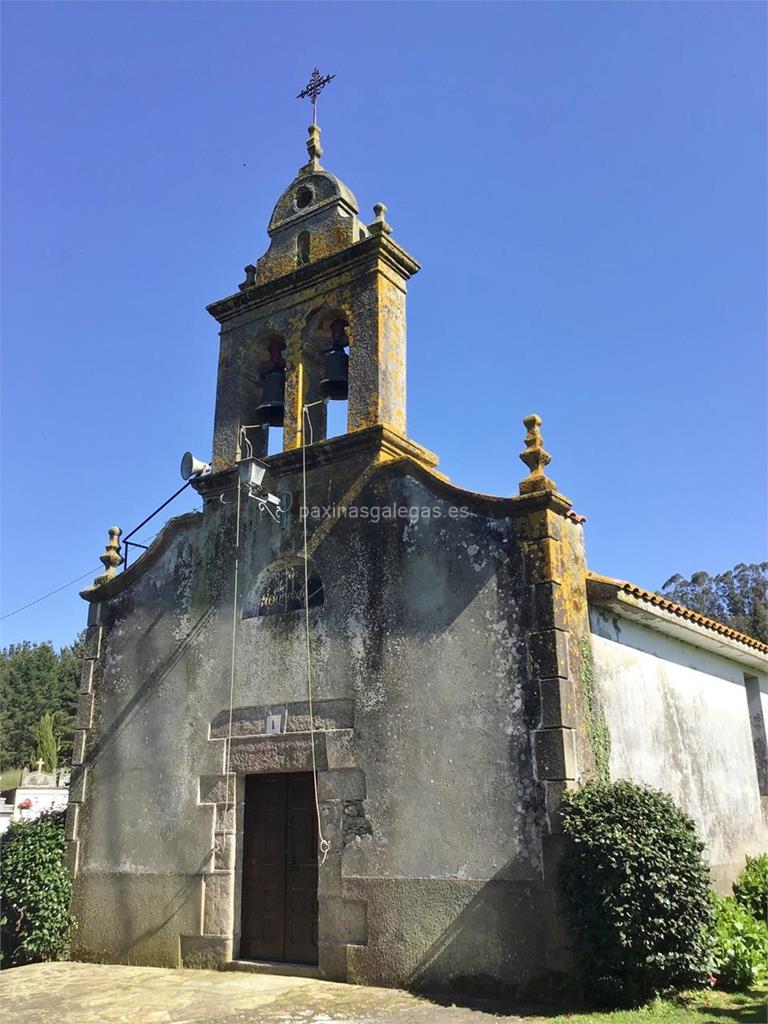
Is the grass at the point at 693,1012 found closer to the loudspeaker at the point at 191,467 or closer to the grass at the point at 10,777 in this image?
the loudspeaker at the point at 191,467

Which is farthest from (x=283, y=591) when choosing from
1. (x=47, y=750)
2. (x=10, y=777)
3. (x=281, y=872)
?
(x=10, y=777)

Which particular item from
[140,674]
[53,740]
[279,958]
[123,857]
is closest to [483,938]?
[279,958]

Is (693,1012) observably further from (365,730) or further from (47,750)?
(47,750)

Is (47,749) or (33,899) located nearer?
(33,899)

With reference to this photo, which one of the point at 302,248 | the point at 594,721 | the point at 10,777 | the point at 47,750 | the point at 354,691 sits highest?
the point at 302,248

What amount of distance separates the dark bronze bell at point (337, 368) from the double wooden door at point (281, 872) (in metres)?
4.65

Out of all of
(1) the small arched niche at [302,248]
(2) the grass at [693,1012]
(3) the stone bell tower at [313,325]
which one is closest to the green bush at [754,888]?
(2) the grass at [693,1012]

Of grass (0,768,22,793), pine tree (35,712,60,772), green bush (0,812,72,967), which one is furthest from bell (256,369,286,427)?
grass (0,768,22,793)

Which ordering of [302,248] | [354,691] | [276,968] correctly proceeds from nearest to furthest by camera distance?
[276,968]
[354,691]
[302,248]

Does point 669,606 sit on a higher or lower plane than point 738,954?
higher

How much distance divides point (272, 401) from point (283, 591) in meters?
2.73

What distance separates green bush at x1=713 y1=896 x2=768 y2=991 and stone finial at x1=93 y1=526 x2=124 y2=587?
8.60m

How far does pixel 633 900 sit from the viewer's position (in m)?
6.77

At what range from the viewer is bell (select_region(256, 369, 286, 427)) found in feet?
37.5
